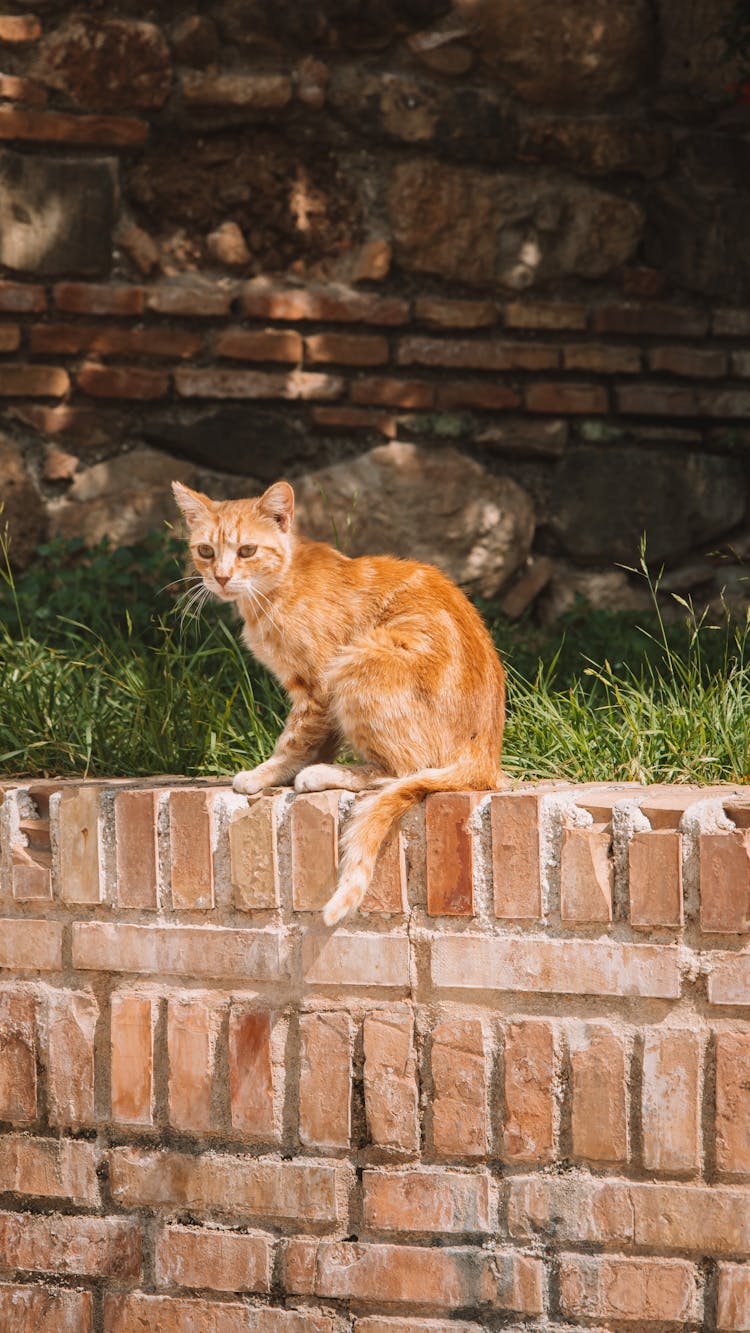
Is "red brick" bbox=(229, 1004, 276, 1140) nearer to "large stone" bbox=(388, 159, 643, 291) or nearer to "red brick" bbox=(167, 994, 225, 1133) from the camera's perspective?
"red brick" bbox=(167, 994, 225, 1133)

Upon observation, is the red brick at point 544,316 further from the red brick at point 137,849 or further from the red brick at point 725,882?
the red brick at point 725,882

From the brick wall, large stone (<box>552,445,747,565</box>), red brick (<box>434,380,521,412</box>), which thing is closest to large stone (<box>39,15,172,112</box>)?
red brick (<box>434,380,521,412</box>)

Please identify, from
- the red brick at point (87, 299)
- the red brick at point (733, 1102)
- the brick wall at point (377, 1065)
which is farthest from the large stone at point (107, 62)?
the red brick at point (733, 1102)

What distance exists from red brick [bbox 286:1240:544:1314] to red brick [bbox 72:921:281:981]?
1.67 ft

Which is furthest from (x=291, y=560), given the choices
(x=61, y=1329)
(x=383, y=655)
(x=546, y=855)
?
(x=61, y=1329)

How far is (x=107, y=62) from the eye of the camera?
4.73 meters

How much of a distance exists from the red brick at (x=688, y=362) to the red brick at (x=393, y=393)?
812 mm

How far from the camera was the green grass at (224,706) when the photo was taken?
3125 millimetres

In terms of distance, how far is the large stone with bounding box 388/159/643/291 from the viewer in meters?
4.90

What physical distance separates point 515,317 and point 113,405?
1.40 meters

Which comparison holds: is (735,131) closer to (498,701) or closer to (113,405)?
(113,405)

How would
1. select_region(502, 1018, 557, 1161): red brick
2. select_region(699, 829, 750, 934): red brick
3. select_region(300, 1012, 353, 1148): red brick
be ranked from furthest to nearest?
select_region(300, 1012, 353, 1148): red brick, select_region(502, 1018, 557, 1161): red brick, select_region(699, 829, 750, 934): red brick

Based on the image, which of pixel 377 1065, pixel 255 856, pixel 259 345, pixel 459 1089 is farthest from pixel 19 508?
pixel 459 1089

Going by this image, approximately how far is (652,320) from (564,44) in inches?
38.8
